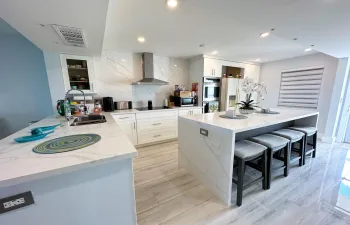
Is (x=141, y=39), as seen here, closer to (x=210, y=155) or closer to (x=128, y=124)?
(x=128, y=124)

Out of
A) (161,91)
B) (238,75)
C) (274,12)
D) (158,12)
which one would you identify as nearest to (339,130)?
(238,75)

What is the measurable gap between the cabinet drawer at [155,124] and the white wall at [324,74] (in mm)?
3386

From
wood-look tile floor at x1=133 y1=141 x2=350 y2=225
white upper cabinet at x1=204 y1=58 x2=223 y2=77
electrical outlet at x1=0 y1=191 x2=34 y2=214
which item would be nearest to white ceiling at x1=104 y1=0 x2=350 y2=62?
white upper cabinet at x1=204 y1=58 x2=223 y2=77

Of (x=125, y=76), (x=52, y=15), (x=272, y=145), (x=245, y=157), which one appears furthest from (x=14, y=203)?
(x=125, y=76)

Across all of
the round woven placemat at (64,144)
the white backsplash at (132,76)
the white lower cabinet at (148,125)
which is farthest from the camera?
the white backsplash at (132,76)

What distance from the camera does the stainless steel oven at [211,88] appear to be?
3885 mm

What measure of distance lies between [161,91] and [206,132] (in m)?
2.50

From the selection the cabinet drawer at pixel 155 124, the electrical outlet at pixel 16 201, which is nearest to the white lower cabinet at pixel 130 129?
the cabinet drawer at pixel 155 124

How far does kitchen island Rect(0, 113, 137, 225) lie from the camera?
0.72m

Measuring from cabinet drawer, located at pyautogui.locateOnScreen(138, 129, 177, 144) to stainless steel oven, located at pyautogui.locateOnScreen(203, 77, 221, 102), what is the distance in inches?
52.3

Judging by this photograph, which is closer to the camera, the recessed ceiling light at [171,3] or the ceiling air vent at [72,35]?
the recessed ceiling light at [171,3]

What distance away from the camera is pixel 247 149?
162 cm

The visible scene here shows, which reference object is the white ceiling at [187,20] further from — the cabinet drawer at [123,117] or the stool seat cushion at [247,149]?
the stool seat cushion at [247,149]

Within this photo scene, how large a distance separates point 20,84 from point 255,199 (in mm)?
4456
